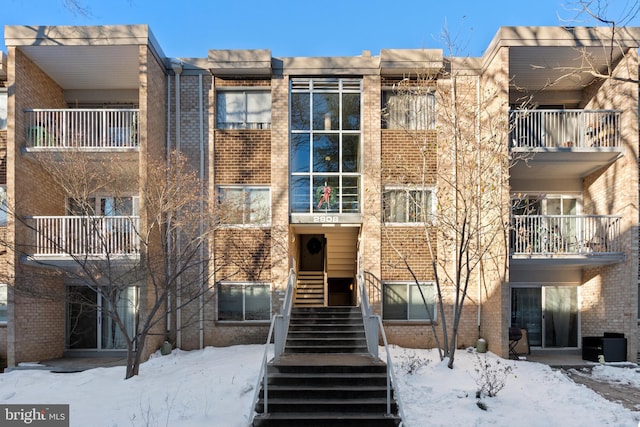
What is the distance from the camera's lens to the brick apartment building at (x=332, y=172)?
11.0 m

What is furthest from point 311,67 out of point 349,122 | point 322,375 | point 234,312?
point 322,375

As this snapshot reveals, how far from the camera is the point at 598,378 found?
9820 mm

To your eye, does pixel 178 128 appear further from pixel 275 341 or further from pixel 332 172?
pixel 275 341

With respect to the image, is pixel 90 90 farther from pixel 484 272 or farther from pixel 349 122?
pixel 484 272

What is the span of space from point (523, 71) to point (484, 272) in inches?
225

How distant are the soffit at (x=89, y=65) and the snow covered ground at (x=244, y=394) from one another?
7810 mm

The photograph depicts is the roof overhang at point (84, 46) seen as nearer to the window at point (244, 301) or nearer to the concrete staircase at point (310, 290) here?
the window at point (244, 301)

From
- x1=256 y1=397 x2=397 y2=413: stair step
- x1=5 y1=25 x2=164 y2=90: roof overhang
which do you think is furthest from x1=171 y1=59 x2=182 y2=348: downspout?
x1=256 y1=397 x2=397 y2=413: stair step

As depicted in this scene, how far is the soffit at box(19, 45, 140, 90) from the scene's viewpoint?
439 inches

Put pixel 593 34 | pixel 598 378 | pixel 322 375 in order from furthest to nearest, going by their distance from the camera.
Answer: pixel 593 34
pixel 598 378
pixel 322 375

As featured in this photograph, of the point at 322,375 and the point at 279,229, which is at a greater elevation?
the point at 279,229

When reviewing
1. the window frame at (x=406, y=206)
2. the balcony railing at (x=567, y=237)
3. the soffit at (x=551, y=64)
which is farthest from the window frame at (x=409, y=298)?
the soffit at (x=551, y=64)

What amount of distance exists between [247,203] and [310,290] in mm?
3820

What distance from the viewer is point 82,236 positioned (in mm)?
11156
